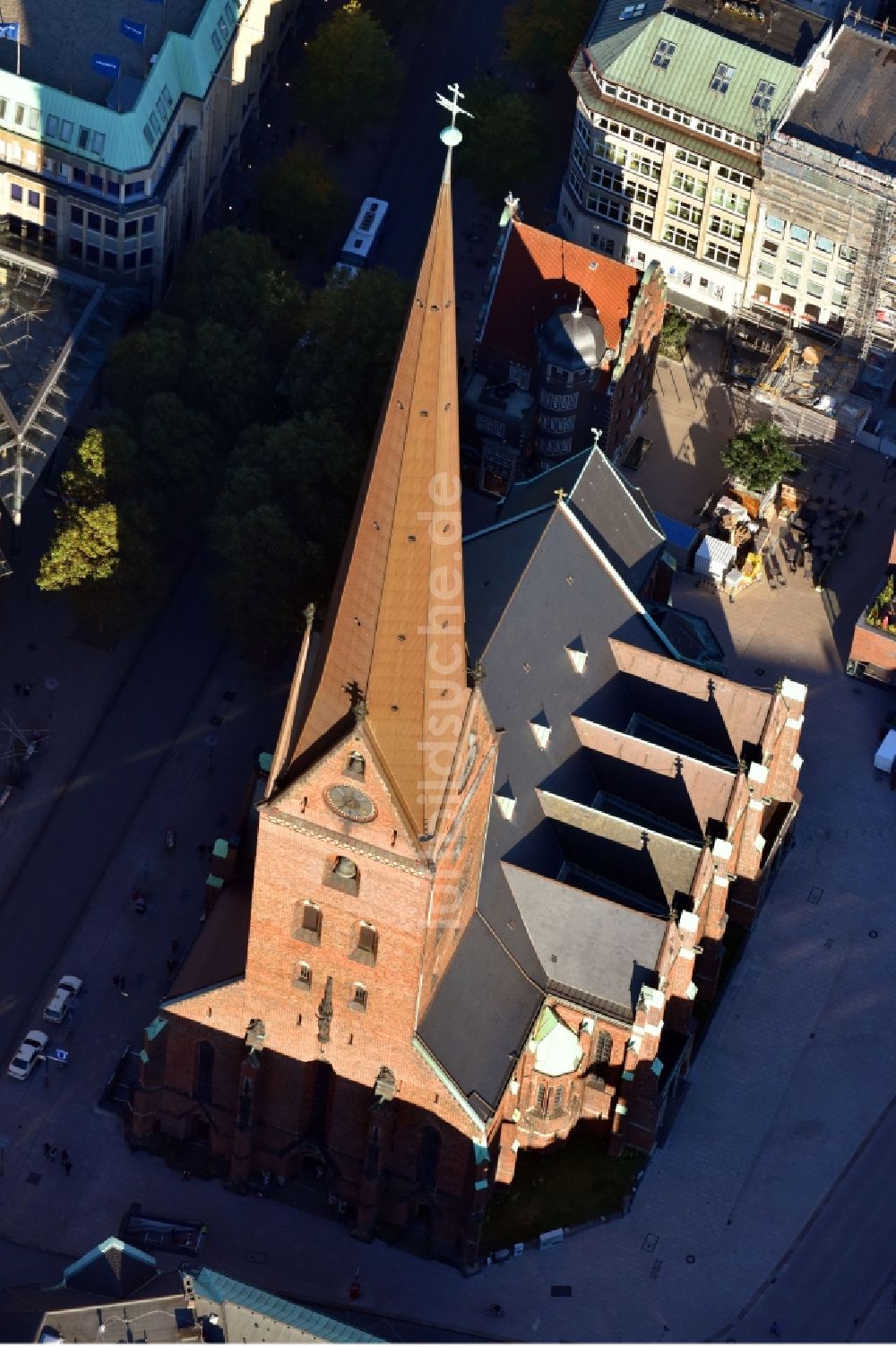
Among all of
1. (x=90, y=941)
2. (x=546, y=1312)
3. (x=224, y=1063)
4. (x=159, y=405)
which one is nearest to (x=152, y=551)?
(x=159, y=405)

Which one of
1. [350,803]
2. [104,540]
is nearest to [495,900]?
[350,803]

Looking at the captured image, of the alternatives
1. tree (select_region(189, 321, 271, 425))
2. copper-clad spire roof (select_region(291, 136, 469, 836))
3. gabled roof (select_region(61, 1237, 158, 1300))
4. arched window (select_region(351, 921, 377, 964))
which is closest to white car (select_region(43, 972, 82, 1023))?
gabled roof (select_region(61, 1237, 158, 1300))

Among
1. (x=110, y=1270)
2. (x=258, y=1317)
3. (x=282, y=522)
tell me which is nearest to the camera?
(x=258, y=1317)

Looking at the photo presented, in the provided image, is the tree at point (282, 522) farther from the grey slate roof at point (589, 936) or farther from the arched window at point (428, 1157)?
the arched window at point (428, 1157)

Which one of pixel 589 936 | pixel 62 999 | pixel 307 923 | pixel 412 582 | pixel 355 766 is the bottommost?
pixel 62 999

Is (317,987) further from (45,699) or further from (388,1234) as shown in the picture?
(45,699)

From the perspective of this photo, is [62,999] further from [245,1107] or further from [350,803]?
[350,803]

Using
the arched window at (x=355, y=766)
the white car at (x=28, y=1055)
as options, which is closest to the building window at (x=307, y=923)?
the arched window at (x=355, y=766)
